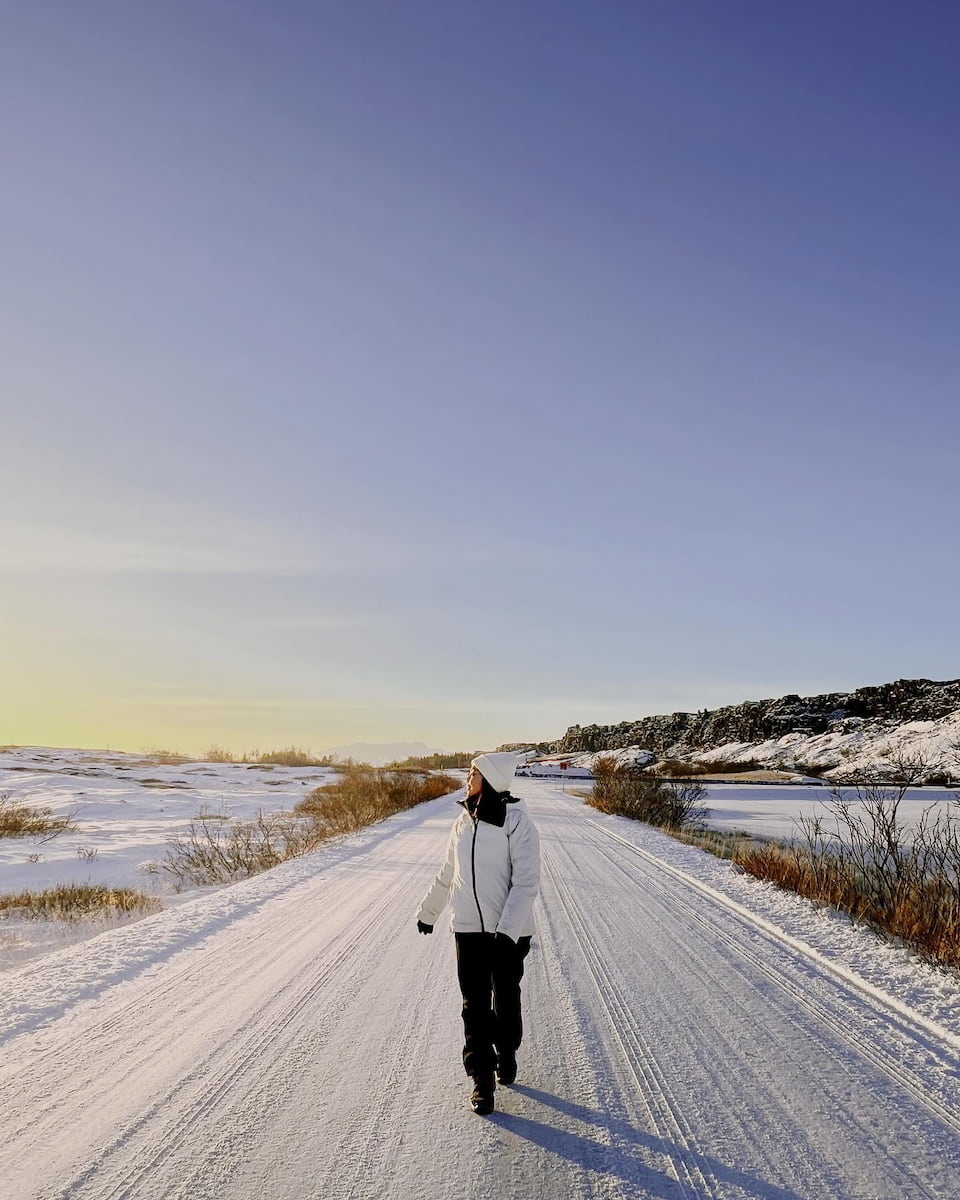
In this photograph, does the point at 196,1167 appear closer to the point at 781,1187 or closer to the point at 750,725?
the point at 781,1187

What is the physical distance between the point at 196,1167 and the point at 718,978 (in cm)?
423

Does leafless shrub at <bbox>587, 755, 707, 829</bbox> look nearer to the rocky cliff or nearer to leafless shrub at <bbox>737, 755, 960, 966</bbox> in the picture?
leafless shrub at <bbox>737, 755, 960, 966</bbox>

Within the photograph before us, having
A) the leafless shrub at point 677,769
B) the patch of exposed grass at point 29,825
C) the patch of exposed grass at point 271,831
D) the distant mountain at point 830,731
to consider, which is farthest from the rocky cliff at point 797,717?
the patch of exposed grass at point 29,825

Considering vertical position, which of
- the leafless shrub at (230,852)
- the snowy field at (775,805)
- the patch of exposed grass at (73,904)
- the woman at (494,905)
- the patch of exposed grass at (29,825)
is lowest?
the snowy field at (775,805)

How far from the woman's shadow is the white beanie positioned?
1.58 metres

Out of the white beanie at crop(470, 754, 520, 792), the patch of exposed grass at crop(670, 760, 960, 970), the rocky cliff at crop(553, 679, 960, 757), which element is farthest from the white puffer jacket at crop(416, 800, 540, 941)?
the rocky cliff at crop(553, 679, 960, 757)

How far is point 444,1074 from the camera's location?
4.43m

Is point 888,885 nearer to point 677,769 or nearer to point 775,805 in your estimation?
point 775,805

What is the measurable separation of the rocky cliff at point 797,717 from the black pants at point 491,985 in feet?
139

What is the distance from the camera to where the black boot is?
3953mm

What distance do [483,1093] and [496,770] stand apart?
156 centimetres

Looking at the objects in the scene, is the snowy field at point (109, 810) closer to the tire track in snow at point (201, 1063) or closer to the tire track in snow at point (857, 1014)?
the tire track in snow at point (201, 1063)

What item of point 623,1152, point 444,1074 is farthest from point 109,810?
point 623,1152

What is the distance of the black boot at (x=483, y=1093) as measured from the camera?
395 centimetres
